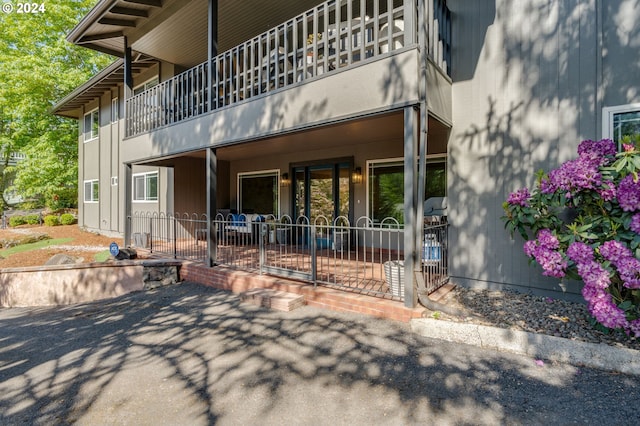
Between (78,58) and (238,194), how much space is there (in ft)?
54.5

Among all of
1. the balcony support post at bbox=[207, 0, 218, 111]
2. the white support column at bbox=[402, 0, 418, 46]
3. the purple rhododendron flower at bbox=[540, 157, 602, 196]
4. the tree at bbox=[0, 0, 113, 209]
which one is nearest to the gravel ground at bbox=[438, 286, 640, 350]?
the purple rhododendron flower at bbox=[540, 157, 602, 196]

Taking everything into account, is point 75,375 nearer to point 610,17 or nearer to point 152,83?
point 610,17

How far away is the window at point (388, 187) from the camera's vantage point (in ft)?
24.2

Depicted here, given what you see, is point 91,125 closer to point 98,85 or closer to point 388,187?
point 98,85

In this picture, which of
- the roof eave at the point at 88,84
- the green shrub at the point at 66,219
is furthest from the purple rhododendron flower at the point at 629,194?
the green shrub at the point at 66,219

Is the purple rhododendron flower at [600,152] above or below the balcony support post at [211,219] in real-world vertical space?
above

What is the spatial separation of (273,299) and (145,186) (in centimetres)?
916

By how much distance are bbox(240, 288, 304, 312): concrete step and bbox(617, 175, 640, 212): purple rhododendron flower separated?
388 cm

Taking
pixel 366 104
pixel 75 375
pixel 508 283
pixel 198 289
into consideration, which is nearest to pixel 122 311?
pixel 198 289

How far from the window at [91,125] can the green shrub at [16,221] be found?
7.29 m

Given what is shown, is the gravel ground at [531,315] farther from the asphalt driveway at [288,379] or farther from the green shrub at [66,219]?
the green shrub at [66,219]

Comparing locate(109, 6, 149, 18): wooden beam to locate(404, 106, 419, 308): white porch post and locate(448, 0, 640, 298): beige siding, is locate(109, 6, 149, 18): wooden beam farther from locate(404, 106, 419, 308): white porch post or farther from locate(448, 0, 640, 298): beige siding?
locate(404, 106, 419, 308): white porch post

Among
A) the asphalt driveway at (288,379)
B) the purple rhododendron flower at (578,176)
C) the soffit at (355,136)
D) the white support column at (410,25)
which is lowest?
the asphalt driveway at (288,379)

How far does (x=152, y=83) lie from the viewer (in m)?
11.4
